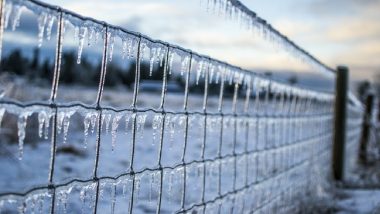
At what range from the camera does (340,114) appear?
24.7ft

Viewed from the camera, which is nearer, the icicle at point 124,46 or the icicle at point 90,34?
the icicle at point 90,34

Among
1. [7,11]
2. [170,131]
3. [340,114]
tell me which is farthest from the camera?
[340,114]

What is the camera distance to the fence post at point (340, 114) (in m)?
7.44

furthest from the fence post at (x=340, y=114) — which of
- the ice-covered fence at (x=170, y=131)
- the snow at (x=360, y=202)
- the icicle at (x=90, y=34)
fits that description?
the icicle at (x=90, y=34)

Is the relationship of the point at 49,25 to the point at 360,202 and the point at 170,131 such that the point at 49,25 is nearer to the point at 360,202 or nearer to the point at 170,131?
the point at 170,131

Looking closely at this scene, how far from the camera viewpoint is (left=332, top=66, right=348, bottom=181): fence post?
24.4ft

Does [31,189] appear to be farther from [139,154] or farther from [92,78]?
[92,78]

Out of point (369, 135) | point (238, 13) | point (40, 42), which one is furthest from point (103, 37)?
point (369, 135)

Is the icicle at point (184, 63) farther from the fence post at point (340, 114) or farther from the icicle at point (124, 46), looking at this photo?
the fence post at point (340, 114)

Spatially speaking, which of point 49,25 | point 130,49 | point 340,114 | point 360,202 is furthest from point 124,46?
point 340,114

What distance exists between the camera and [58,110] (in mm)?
1802

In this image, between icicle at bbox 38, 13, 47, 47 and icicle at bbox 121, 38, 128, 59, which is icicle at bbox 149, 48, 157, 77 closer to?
icicle at bbox 121, 38, 128, 59

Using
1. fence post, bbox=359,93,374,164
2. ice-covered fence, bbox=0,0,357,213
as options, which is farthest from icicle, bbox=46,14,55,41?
fence post, bbox=359,93,374,164

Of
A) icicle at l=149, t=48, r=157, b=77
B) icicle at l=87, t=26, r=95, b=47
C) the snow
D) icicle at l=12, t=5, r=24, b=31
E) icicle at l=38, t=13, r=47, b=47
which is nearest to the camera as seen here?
icicle at l=12, t=5, r=24, b=31
